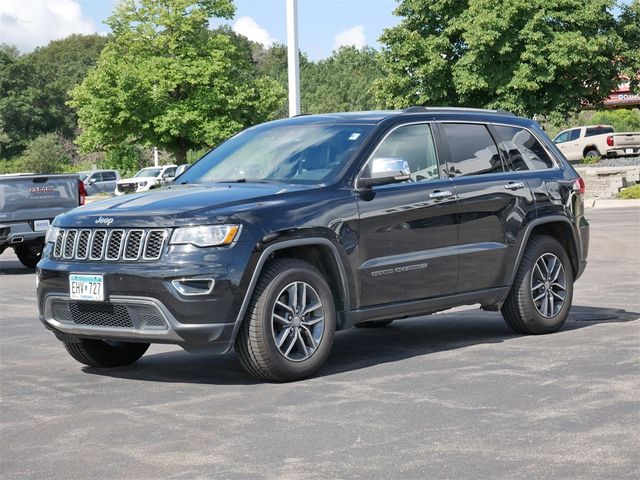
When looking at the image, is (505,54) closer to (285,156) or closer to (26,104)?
(285,156)

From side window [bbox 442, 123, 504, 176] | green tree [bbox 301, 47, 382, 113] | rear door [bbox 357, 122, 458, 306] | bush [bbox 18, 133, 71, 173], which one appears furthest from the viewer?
green tree [bbox 301, 47, 382, 113]

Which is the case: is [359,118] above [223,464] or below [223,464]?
above

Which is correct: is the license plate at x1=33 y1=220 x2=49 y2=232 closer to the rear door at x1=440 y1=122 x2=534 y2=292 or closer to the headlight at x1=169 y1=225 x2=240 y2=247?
→ the rear door at x1=440 y1=122 x2=534 y2=292

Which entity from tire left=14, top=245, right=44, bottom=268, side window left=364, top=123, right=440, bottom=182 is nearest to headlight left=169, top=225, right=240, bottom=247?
side window left=364, top=123, right=440, bottom=182

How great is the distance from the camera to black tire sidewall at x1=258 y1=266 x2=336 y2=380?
771 centimetres

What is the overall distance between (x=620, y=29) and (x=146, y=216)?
158ft

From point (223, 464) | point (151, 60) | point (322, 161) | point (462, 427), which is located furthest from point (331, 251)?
point (151, 60)

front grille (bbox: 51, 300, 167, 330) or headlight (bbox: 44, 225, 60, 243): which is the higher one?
headlight (bbox: 44, 225, 60, 243)

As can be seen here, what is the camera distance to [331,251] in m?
8.17

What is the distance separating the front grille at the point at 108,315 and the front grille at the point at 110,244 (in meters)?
0.31

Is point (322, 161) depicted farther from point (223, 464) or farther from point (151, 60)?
point (151, 60)

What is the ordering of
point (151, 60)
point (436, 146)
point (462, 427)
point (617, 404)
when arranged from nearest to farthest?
1. point (462, 427)
2. point (617, 404)
3. point (436, 146)
4. point (151, 60)

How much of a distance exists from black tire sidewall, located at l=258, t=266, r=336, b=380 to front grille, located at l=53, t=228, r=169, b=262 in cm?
76

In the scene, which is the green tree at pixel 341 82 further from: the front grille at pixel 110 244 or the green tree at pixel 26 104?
the front grille at pixel 110 244
